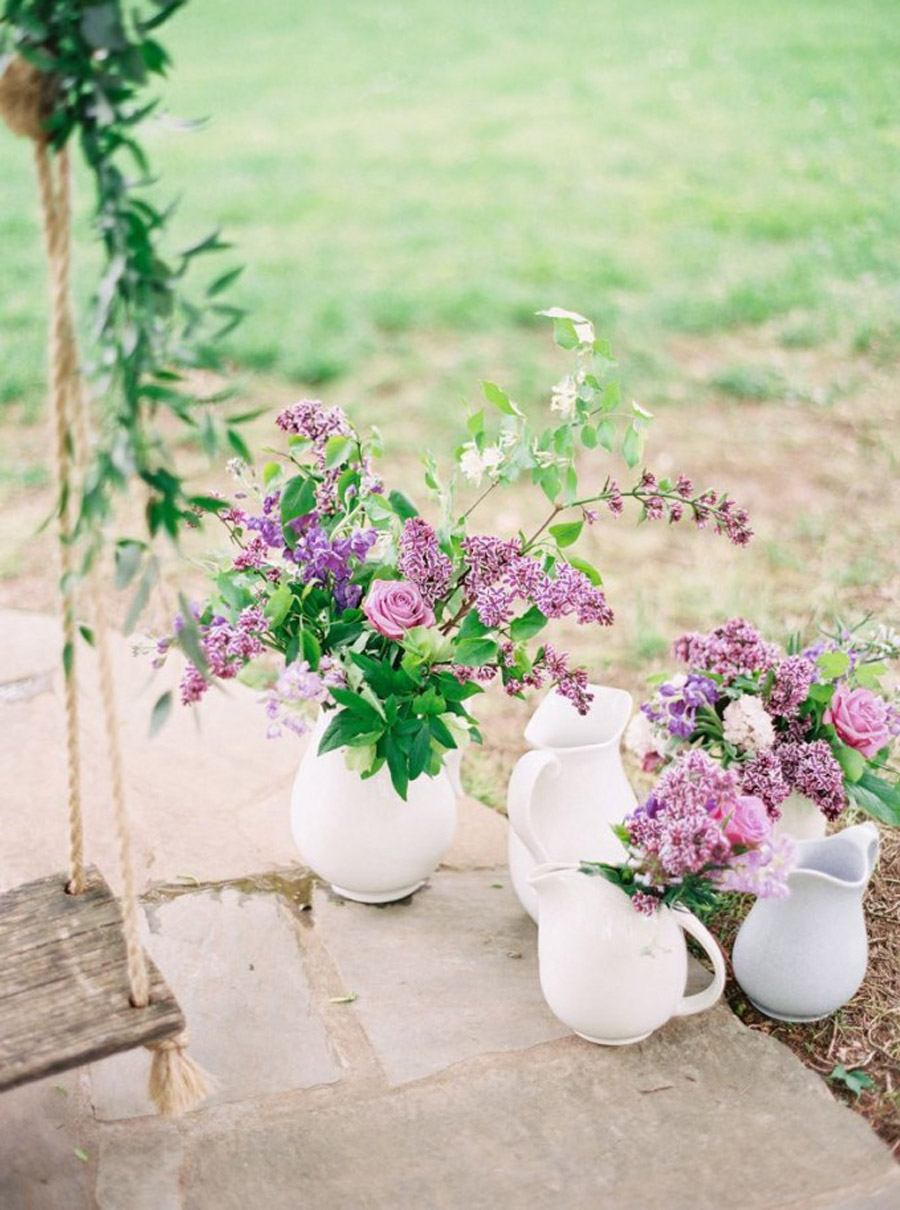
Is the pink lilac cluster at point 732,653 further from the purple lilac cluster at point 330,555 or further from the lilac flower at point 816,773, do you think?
the purple lilac cluster at point 330,555

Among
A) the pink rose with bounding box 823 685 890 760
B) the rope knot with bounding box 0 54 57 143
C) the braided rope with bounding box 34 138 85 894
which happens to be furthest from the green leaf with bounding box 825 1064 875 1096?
the rope knot with bounding box 0 54 57 143

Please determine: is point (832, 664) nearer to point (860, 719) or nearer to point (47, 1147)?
point (860, 719)

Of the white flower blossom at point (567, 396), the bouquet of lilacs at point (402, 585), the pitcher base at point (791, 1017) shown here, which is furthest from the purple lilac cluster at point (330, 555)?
the pitcher base at point (791, 1017)

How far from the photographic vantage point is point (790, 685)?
2.03 meters

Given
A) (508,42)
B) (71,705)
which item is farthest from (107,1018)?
(508,42)

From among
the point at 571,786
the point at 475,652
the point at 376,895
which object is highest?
the point at 475,652

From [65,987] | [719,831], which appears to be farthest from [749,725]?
[65,987]

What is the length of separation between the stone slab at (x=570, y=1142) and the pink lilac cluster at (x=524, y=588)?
2.13ft

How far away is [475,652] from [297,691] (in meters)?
0.28

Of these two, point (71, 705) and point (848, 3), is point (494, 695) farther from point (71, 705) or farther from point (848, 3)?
point (848, 3)

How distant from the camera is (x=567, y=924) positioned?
1852 mm

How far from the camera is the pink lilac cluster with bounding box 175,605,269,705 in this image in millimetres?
1828

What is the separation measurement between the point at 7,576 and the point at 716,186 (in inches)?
172

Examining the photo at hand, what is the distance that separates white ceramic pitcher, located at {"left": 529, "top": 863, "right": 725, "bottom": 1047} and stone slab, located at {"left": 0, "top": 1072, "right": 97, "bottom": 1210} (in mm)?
671
